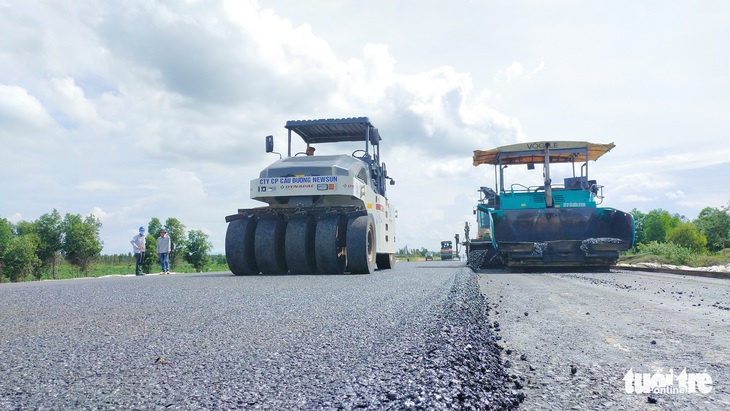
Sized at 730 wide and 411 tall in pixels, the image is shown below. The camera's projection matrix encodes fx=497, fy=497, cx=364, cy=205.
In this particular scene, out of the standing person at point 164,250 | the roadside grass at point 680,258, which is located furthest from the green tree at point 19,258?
the roadside grass at point 680,258

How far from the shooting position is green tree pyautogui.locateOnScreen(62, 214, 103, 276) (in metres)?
54.7

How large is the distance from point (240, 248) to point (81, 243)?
54.5 metres

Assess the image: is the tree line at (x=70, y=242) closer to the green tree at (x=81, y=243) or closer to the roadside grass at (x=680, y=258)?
the green tree at (x=81, y=243)

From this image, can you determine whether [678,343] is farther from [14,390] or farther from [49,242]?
[49,242]

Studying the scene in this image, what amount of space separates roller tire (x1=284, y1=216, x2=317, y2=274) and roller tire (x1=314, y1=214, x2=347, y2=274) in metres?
0.20

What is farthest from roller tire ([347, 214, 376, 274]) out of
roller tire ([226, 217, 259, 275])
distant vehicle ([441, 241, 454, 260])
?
distant vehicle ([441, 241, 454, 260])

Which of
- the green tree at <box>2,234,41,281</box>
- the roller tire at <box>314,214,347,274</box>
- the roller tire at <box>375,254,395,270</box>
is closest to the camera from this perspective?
the roller tire at <box>314,214,347,274</box>

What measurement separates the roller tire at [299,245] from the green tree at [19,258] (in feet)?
166

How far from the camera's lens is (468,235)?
15023 millimetres

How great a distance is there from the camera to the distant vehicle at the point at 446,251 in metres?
42.8

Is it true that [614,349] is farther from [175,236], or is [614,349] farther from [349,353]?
[175,236]

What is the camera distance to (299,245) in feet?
27.2

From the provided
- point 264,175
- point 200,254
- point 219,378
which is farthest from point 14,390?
point 200,254

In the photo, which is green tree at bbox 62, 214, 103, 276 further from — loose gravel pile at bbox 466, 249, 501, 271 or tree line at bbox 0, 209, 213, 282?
loose gravel pile at bbox 466, 249, 501, 271
